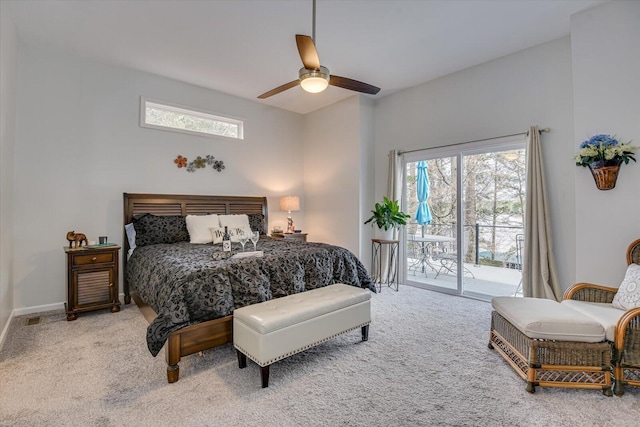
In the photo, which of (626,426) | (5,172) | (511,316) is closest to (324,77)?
(511,316)

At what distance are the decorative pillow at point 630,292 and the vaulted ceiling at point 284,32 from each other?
2.54 m

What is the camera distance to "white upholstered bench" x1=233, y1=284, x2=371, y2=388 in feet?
7.03

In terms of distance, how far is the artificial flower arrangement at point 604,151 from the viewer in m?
2.72

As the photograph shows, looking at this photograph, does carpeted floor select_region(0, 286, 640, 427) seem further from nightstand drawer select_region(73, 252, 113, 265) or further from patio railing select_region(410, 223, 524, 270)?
patio railing select_region(410, 223, 524, 270)

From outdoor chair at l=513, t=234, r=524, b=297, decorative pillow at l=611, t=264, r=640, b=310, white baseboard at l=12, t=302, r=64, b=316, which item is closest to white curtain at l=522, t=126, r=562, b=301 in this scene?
outdoor chair at l=513, t=234, r=524, b=297

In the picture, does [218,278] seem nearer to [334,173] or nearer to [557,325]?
[557,325]

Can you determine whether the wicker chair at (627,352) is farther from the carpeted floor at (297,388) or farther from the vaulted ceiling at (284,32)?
the vaulted ceiling at (284,32)

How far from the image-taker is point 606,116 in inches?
115

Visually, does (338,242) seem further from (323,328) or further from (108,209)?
(108,209)

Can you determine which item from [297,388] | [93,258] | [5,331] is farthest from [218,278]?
[5,331]

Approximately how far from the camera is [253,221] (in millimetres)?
4941

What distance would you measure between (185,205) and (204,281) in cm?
260

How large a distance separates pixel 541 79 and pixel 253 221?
4.31m

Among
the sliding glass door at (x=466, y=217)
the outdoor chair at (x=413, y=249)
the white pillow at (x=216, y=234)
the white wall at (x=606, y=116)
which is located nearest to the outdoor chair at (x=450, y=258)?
the sliding glass door at (x=466, y=217)
